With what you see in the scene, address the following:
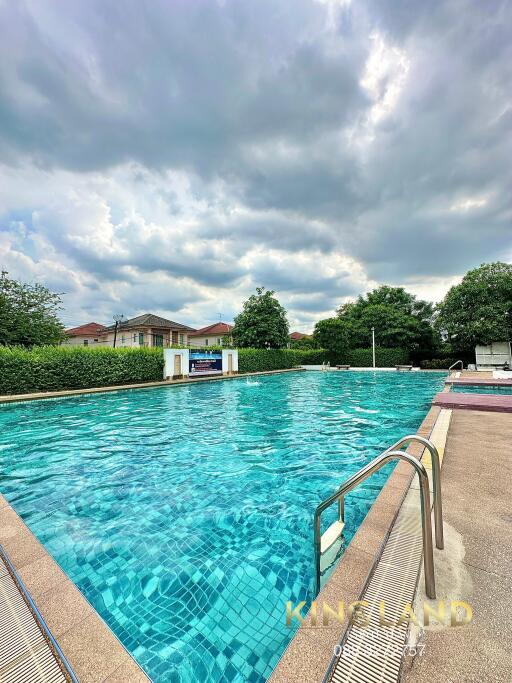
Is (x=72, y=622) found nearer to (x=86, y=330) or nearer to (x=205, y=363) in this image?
(x=205, y=363)

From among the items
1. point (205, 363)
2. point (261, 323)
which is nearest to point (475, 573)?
point (205, 363)

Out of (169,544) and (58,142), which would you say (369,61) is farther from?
(169,544)

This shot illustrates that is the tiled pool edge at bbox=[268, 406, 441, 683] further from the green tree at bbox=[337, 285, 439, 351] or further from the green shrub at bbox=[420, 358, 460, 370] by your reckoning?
the green tree at bbox=[337, 285, 439, 351]

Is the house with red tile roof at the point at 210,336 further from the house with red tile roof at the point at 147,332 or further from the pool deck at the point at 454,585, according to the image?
the pool deck at the point at 454,585

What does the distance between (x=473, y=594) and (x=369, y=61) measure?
1313 centimetres

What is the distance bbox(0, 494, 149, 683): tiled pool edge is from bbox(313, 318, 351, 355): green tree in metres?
27.7

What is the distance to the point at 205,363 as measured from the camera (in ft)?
68.4

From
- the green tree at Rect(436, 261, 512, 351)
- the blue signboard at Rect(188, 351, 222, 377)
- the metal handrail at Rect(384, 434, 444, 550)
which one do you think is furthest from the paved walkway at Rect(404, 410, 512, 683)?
the green tree at Rect(436, 261, 512, 351)

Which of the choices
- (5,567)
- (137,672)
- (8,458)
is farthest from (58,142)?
(137,672)

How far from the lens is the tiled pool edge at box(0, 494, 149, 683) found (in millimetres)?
1442

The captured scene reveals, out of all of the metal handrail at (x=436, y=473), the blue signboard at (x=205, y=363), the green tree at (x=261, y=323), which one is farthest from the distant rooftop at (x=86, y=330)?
the metal handrail at (x=436, y=473)

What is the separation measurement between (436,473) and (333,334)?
27.4m

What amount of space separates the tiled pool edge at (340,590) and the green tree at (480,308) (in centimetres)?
2406

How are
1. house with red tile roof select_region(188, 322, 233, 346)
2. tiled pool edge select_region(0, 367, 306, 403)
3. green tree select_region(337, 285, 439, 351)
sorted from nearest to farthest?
tiled pool edge select_region(0, 367, 306, 403) → green tree select_region(337, 285, 439, 351) → house with red tile roof select_region(188, 322, 233, 346)
